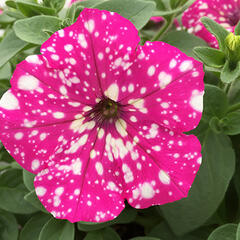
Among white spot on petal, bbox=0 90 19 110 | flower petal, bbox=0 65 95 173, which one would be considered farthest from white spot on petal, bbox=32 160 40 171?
white spot on petal, bbox=0 90 19 110

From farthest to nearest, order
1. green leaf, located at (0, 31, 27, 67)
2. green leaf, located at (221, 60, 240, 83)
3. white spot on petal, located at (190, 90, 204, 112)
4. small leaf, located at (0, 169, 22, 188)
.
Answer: small leaf, located at (0, 169, 22, 188) < green leaf, located at (0, 31, 27, 67) < green leaf, located at (221, 60, 240, 83) < white spot on petal, located at (190, 90, 204, 112)

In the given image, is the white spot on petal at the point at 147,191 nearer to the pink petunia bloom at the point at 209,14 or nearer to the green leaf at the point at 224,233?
the green leaf at the point at 224,233

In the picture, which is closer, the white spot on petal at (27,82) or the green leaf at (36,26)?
the white spot on petal at (27,82)

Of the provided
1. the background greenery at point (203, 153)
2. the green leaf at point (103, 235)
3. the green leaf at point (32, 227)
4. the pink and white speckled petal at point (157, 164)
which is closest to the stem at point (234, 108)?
the background greenery at point (203, 153)

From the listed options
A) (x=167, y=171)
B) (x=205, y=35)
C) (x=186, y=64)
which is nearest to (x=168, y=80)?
(x=186, y=64)

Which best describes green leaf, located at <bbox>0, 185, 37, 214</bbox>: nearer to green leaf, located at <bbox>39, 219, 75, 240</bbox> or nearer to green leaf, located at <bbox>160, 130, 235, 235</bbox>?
green leaf, located at <bbox>39, 219, 75, 240</bbox>

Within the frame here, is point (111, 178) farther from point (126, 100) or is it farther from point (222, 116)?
point (222, 116)
